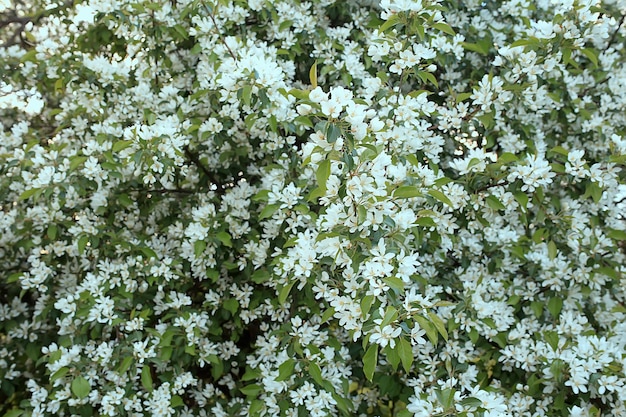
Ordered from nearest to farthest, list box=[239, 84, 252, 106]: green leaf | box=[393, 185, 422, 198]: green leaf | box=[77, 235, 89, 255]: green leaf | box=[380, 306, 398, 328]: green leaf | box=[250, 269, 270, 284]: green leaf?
box=[380, 306, 398, 328]: green leaf
box=[393, 185, 422, 198]: green leaf
box=[239, 84, 252, 106]: green leaf
box=[250, 269, 270, 284]: green leaf
box=[77, 235, 89, 255]: green leaf

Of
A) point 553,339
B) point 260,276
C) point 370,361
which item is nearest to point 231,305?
point 260,276

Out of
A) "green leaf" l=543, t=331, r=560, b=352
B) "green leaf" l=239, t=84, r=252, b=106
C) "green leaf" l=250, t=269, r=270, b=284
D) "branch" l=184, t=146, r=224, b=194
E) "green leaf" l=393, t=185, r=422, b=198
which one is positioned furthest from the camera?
"branch" l=184, t=146, r=224, b=194

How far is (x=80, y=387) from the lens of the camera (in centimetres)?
240

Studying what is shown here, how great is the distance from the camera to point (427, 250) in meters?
2.61

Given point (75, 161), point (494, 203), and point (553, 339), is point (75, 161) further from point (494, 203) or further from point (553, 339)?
point (553, 339)

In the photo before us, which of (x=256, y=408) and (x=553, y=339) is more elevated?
(x=553, y=339)

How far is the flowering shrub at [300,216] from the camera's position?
232 centimetres

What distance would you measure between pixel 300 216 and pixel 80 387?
110 centimetres

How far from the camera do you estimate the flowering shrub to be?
2324 millimetres

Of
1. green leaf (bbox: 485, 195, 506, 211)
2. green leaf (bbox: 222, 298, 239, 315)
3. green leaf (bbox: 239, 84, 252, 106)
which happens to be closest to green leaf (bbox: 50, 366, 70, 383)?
green leaf (bbox: 222, 298, 239, 315)

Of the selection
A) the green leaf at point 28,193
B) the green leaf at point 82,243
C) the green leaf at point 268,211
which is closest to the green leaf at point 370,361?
the green leaf at point 268,211

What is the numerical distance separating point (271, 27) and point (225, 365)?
1.67 m

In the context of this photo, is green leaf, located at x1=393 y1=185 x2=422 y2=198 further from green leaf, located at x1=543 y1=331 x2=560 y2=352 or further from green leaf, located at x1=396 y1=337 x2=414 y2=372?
green leaf, located at x1=543 y1=331 x2=560 y2=352

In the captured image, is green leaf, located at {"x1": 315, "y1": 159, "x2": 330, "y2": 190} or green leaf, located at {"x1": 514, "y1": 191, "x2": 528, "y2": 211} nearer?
green leaf, located at {"x1": 315, "y1": 159, "x2": 330, "y2": 190}
